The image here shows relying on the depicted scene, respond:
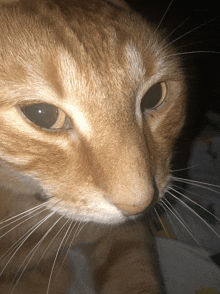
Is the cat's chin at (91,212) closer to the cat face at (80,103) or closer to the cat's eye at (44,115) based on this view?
the cat face at (80,103)

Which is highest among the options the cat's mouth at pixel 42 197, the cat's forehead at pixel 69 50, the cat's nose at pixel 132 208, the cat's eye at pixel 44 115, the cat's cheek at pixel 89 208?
the cat's forehead at pixel 69 50

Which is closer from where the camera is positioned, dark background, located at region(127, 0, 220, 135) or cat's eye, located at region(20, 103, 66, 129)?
cat's eye, located at region(20, 103, 66, 129)

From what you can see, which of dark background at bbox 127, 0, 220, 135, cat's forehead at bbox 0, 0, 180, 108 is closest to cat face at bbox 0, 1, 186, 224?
cat's forehead at bbox 0, 0, 180, 108

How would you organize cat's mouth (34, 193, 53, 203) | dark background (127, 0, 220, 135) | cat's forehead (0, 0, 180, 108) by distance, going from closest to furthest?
1. cat's forehead (0, 0, 180, 108)
2. cat's mouth (34, 193, 53, 203)
3. dark background (127, 0, 220, 135)

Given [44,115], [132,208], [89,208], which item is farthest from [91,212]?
[44,115]

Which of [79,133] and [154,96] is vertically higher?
[154,96]

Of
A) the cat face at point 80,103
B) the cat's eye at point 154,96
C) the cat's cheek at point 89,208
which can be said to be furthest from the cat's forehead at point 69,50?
the cat's cheek at point 89,208

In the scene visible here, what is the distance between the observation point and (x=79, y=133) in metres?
0.77

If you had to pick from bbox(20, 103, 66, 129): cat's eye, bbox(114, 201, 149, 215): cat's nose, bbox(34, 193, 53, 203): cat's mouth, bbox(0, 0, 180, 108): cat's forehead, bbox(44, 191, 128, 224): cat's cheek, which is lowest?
bbox(114, 201, 149, 215): cat's nose

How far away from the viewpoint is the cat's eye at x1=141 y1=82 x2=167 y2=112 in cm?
94

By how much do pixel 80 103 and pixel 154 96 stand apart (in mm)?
393

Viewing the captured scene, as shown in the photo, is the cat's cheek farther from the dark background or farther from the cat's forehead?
the dark background

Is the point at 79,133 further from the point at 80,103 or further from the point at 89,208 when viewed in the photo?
the point at 89,208

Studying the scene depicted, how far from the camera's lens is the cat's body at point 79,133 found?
0.70m
